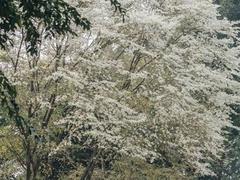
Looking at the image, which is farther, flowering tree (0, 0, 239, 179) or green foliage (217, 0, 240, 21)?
green foliage (217, 0, 240, 21)

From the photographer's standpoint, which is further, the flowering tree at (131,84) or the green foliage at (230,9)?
the green foliage at (230,9)

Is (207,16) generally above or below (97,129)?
above

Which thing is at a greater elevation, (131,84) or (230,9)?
(131,84)

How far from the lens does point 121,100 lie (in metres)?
15.1

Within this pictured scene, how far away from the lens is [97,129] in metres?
14.8

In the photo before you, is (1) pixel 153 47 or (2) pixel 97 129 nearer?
(2) pixel 97 129

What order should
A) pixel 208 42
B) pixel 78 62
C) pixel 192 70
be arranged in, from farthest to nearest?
pixel 208 42, pixel 192 70, pixel 78 62

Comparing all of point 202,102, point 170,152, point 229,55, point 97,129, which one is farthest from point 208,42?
point 97,129

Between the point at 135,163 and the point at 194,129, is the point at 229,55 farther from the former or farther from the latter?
the point at 135,163

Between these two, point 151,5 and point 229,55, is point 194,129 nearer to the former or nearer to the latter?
point 229,55

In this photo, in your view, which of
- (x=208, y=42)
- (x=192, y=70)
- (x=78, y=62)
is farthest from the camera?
(x=208, y=42)

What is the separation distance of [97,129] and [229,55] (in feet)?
17.1

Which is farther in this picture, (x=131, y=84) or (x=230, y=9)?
(x=230, y=9)

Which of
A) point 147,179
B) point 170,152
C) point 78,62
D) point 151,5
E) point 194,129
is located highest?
point 151,5
